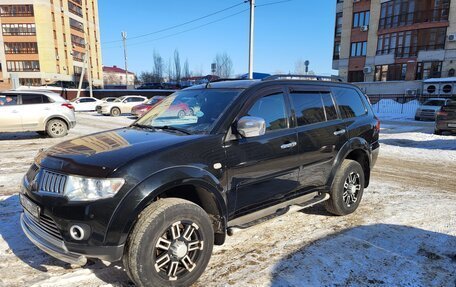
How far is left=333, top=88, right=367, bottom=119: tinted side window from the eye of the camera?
4.85 m

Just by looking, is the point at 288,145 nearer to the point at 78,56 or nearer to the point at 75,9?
the point at 78,56

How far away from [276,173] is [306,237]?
0.97 metres

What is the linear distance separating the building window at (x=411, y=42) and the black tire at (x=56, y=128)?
3815cm

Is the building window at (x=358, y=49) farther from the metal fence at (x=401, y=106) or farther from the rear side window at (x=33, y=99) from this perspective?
the rear side window at (x=33, y=99)

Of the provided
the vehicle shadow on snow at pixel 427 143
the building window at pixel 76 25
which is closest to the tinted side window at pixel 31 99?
the vehicle shadow on snow at pixel 427 143

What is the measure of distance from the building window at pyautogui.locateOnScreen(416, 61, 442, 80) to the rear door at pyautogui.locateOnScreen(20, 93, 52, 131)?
3828 cm

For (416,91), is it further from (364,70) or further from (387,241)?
(387,241)

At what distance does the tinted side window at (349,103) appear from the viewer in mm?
4848

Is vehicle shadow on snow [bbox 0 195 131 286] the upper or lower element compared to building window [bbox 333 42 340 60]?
lower

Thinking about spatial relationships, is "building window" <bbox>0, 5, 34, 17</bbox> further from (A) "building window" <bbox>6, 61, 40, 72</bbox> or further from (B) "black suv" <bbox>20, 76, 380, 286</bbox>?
(B) "black suv" <bbox>20, 76, 380, 286</bbox>

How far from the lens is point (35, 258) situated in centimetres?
354

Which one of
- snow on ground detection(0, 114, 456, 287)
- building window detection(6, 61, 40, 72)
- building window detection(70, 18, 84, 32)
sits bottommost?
snow on ground detection(0, 114, 456, 287)

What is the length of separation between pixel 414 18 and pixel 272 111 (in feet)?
136

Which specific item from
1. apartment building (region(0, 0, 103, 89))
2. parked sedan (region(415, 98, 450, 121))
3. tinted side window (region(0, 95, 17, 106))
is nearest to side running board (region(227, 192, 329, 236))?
tinted side window (region(0, 95, 17, 106))
